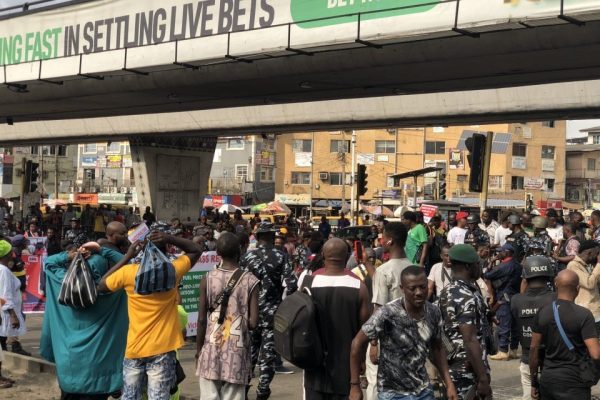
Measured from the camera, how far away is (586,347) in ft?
20.3

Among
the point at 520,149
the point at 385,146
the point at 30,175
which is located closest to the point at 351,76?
the point at 30,175

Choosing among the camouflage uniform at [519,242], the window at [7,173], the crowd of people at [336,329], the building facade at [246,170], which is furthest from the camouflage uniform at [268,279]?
the window at [7,173]

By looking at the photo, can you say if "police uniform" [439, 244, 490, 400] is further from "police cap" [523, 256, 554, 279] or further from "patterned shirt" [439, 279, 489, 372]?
"police cap" [523, 256, 554, 279]

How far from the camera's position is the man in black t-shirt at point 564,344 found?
620 cm

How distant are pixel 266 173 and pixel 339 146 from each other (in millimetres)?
7762

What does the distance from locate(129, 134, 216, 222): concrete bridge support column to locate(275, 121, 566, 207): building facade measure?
114 feet

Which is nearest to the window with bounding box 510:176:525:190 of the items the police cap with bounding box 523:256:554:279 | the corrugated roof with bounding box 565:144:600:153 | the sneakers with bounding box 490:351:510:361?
the corrugated roof with bounding box 565:144:600:153

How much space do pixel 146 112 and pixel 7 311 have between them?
21154 mm

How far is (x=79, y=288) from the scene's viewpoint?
6.80 meters

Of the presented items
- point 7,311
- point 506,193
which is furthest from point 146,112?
point 506,193

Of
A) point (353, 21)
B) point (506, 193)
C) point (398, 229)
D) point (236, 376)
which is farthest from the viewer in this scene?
point (506, 193)

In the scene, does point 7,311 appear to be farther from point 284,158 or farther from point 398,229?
point 284,158

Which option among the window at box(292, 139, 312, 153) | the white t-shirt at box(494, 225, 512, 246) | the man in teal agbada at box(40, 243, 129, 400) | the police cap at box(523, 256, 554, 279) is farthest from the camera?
the window at box(292, 139, 312, 153)

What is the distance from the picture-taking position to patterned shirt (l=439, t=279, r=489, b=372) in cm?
617
